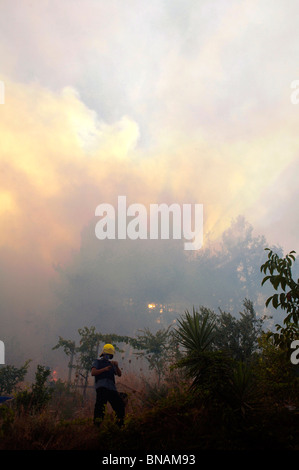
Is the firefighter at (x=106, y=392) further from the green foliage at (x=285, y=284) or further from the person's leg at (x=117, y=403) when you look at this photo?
the green foliage at (x=285, y=284)

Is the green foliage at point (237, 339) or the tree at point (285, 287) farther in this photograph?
the green foliage at point (237, 339)

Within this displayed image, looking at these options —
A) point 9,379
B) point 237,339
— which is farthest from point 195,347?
point 9,379

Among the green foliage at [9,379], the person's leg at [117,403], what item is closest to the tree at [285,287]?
the person's leg at [117,403]

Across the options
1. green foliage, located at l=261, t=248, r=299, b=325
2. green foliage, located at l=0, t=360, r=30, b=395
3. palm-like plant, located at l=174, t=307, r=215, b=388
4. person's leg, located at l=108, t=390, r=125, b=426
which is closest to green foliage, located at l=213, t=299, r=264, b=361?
palm-like plant, located at l=174, t=307, r=215, b=388

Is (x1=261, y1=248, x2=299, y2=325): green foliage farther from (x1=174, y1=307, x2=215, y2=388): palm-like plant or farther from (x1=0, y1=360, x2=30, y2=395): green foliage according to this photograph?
(x1=0, y1=360, x2=30, y2=395): green foliage

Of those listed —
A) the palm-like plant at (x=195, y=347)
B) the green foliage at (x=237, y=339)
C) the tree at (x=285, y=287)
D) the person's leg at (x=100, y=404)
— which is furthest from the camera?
the green foliage at (x=237, y=339)

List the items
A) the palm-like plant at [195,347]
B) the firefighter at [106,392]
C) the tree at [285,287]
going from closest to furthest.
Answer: the tree at [285,287]
the palm-like plant at [195,347]
the firefighter at [106,392]

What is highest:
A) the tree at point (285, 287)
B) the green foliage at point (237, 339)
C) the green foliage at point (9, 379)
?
the tree at point (285, 287)

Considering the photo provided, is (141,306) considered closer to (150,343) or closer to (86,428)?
(150,343)

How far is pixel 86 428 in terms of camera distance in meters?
4.80

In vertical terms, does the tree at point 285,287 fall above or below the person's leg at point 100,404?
above
